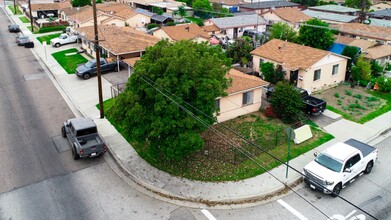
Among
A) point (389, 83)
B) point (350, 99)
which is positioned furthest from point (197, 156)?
point (389, 83)

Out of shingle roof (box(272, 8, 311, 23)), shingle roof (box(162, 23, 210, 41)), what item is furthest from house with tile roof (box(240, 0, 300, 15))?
shingle roof (box(162, 23, 210, 41))

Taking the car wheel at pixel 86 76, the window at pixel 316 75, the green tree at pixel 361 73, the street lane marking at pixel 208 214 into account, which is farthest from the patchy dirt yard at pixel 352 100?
the car wheel at pixel 86 76

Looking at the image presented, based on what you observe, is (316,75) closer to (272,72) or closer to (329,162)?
(272,72)

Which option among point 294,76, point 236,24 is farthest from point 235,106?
point 236,24

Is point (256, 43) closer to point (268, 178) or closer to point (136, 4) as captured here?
point (268, 178)

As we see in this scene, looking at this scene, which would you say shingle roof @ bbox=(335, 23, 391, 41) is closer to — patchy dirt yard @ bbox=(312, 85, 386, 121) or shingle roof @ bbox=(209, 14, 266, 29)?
shingle roof @ bbox=(209, 14, 266, 29)

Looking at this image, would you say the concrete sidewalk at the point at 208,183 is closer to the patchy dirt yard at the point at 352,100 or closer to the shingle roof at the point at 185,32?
the patchy dirt yard at the point at 352,100
